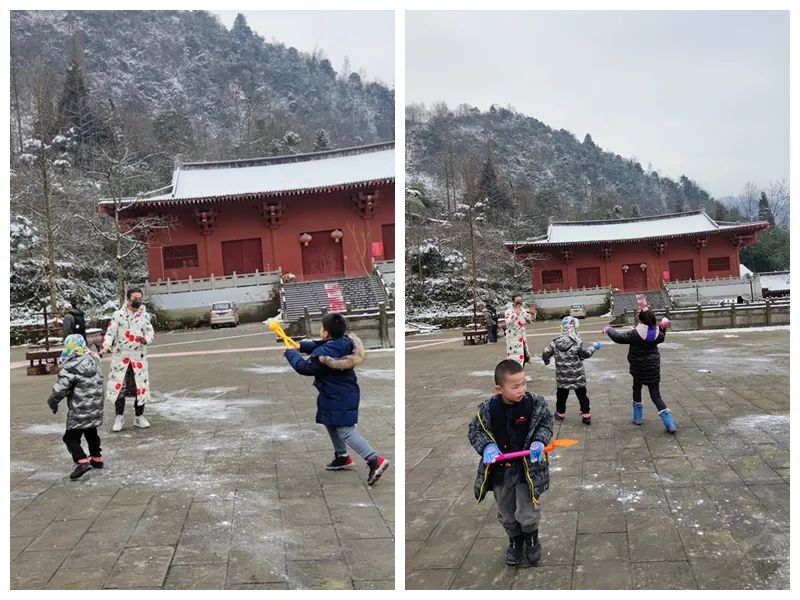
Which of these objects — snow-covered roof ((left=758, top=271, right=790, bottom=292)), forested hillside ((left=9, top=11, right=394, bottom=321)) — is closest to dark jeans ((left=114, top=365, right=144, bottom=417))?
forested hillside ((left=9, top=11, right=394, bottom=321))

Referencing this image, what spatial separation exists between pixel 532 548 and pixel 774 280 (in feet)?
45.3

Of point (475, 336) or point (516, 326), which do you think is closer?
point (516, 326)

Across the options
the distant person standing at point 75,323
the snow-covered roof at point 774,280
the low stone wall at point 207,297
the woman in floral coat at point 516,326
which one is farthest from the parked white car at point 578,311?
the distant person standing at point 75,323

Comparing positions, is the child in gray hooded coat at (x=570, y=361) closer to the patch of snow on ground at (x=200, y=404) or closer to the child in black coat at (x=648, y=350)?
the child in black coat at (x=648, y=350)

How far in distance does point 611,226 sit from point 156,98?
73.8 feet

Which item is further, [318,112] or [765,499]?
[318,112]

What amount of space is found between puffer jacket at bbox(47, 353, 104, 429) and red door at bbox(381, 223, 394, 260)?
38.6ft

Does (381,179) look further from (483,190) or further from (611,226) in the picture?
(611,226)

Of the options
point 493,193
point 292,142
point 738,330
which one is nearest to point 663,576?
point 738,330

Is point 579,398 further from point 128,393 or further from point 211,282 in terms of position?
point 211,282

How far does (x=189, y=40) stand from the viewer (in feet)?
97.3

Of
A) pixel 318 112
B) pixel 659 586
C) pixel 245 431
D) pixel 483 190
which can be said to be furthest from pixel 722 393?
pixel 318 112

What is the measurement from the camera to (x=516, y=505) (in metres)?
1.98

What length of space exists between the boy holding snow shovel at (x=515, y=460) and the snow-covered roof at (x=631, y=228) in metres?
12.4
